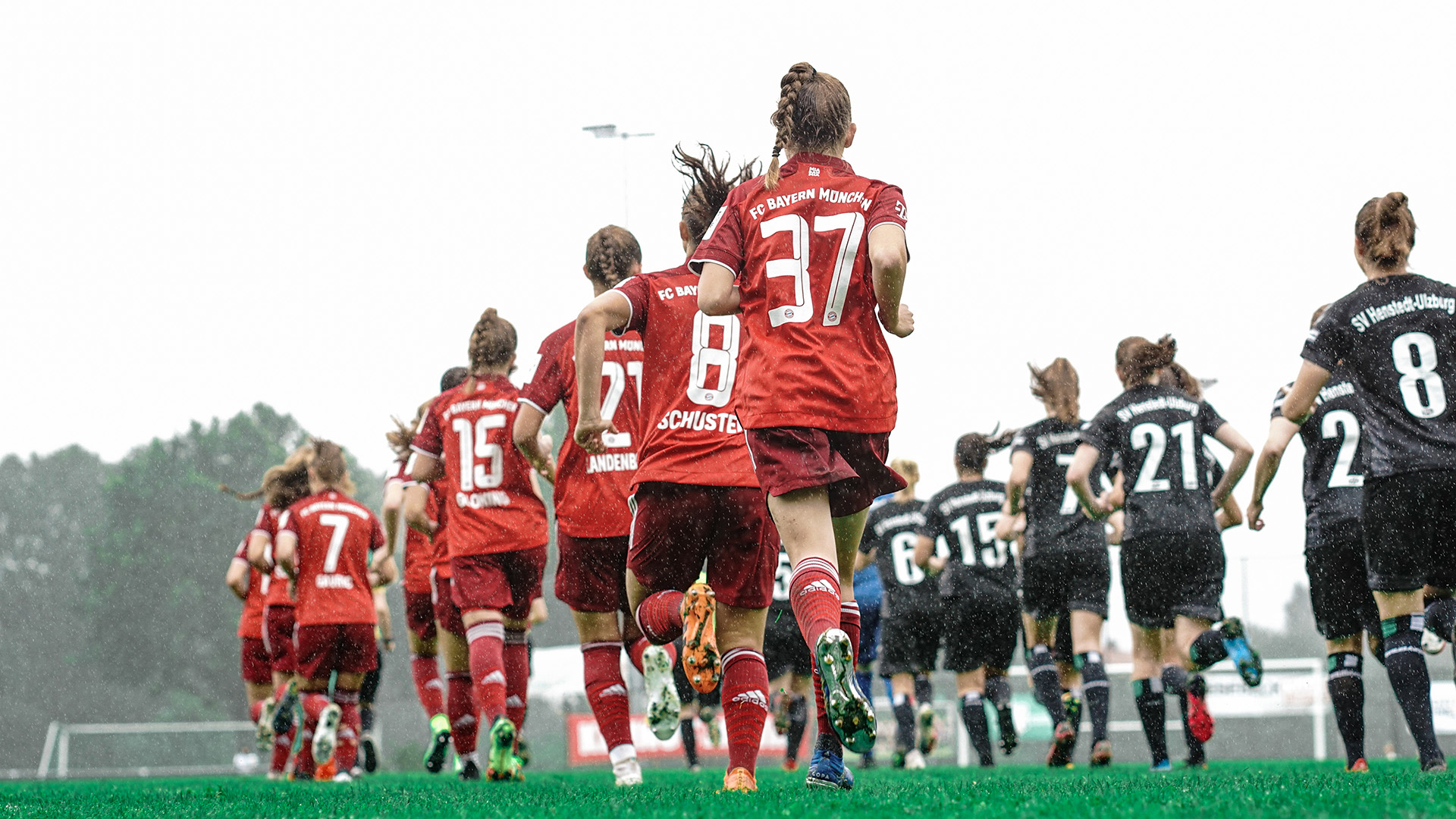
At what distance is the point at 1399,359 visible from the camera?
5.60 meters

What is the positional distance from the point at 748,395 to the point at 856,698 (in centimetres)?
107

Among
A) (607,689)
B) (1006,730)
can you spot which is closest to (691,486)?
(607,689)

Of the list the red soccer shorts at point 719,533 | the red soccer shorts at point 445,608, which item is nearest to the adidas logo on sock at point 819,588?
the red soccer shorts at point 719,533

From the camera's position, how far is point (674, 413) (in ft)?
17.8

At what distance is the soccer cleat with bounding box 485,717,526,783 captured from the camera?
690cm

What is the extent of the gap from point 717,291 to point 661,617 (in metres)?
1.48

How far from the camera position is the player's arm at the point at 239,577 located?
1222 centimetres

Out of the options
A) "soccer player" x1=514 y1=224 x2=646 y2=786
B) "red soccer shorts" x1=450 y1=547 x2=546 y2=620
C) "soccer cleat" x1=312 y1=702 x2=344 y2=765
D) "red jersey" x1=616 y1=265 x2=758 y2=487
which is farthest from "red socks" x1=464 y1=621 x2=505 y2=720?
"red jersey" x1=616 y1=265 x2=758 y2=487

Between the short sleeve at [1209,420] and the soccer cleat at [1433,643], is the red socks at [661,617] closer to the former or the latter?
the soccer cleat at [1433,643]

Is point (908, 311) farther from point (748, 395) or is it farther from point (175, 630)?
point (175, 630)

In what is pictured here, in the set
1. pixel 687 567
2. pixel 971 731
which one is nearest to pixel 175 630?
pixel 971 731

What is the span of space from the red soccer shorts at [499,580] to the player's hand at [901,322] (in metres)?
3.66

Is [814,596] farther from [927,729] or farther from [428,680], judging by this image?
Result: [927,729]

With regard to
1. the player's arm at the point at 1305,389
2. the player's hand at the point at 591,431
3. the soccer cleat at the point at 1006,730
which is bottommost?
the soccer cleat at the point at 1006,730
